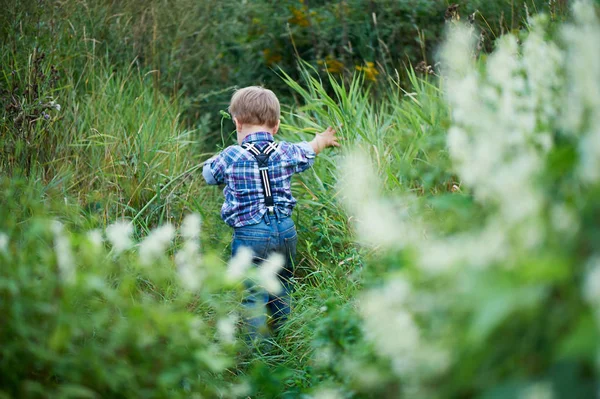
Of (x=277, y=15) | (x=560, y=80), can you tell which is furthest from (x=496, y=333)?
(x=277, y=15)

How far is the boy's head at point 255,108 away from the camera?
346 cm

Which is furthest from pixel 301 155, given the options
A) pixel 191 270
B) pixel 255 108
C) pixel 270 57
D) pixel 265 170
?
pixel 270 57

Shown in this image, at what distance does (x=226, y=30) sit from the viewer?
21.7 feet

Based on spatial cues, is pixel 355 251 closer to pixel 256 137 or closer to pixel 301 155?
pixel 301 155

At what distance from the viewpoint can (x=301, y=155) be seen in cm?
345

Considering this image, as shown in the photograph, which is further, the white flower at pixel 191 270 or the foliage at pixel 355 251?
the white flower at pixel 191 270

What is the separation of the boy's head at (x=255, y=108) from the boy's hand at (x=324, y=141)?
0.91 feet

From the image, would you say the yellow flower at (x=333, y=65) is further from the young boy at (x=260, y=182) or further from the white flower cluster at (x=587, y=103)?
the white flower cluster at (x=587, y=103)

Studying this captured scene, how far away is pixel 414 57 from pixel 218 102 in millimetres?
2043

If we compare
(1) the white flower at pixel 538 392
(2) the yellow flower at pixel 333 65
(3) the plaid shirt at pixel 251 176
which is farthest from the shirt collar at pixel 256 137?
(2) the yellow flower at pixel 333 65

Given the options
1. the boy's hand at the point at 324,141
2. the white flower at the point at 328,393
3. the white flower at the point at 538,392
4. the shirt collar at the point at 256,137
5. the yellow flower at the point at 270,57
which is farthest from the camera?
the yellow flower at the point at 270,57

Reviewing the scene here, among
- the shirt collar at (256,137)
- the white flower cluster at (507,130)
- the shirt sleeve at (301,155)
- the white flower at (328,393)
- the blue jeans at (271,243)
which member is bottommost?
the blue jeans at (271,243)

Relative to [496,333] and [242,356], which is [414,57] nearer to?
[242,356]

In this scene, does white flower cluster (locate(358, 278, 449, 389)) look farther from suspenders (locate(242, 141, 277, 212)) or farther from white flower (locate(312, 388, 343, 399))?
suspenders (locate(242, 141, 277, 212))
